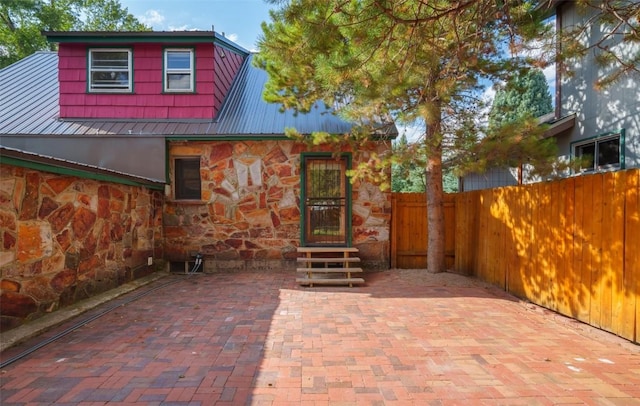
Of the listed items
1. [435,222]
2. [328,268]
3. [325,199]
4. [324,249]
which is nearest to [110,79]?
[325,199]

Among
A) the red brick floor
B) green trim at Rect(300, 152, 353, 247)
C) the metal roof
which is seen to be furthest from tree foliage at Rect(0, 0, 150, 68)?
the red brick floor

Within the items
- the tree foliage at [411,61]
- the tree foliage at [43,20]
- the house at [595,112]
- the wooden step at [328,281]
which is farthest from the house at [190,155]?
the tree foliage at [43,20]

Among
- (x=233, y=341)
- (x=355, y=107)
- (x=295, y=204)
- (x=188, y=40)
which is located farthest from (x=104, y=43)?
(x=233, y=341)

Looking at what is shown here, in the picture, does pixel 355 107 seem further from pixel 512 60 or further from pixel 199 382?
pixel 199 382

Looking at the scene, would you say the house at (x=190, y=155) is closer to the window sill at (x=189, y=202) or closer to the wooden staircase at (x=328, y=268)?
the window sill at (x=189, y=202)

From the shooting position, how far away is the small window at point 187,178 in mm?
7281

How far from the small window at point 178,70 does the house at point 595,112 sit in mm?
7187

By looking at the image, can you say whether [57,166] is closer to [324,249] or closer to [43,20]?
[324,249]

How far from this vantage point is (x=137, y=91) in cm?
766

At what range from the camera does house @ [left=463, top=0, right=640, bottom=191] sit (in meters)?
5.75

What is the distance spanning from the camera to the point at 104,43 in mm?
7637

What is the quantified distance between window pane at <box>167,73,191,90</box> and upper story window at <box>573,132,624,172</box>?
26.3 ft

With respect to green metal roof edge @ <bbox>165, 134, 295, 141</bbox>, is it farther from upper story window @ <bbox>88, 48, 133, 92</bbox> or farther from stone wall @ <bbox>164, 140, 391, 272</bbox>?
upper story window @ <bbox>88, 48, 133, 92</bbox>

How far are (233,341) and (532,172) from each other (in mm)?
4677
